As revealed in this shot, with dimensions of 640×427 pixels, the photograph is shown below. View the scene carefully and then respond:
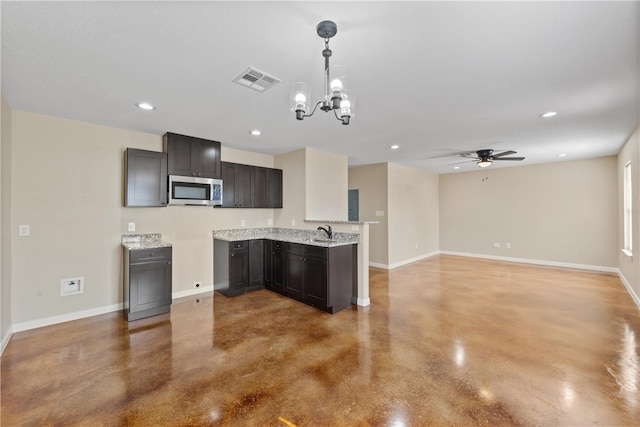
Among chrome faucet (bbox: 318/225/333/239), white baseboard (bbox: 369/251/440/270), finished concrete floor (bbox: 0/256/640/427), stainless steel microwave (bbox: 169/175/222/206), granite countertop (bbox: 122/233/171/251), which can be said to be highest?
stainless steel microwave (bbox: 169/175/222/206)

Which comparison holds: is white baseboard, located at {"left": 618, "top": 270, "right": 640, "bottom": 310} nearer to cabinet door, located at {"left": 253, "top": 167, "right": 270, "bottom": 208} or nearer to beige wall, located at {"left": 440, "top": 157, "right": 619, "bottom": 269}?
beige wall, located at {"left": 440, "top": 157, "right": 619, "bottom": 269}

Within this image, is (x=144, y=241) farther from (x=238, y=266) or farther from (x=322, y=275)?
(x=322, y=275)

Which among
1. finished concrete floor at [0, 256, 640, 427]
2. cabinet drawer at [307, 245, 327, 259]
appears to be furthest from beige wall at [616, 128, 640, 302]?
cabinet drawer at [307, 245, 327, 259]

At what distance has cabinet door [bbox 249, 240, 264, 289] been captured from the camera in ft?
15.7

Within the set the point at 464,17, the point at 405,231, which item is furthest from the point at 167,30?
the point at 405,231

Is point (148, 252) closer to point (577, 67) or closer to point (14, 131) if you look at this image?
point (14, 131)

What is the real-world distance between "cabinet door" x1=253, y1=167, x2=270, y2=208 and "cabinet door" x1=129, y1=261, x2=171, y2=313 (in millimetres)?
1908

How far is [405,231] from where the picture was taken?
7223mm

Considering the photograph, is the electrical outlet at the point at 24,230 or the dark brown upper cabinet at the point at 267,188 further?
the dark brown upper cabinet at the point at 267,188

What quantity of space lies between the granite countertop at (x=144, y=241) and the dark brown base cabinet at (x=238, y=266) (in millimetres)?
926

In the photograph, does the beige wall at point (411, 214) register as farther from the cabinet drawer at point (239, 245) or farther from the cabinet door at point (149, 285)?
the cabinet door at point (149, 285)

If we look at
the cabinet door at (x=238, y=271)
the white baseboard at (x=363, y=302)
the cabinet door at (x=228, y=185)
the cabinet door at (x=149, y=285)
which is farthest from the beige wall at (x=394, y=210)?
the cabinet door at (x=149, y=285)

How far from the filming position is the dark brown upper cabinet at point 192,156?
13.5 ft

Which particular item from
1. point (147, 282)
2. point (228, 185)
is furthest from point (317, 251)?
point (147, 282)
